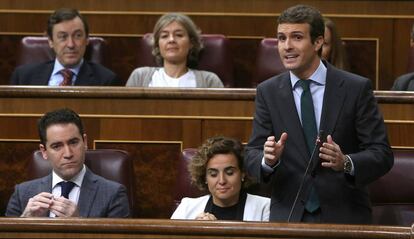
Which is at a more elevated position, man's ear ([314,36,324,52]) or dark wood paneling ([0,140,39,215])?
man's ear ([314,36,324,52])

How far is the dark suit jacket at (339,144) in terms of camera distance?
6.13ft

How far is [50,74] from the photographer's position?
9.44 ft

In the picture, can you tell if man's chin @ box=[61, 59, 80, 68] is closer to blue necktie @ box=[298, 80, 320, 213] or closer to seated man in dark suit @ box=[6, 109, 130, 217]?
seated man in dark suit @ box=[6, 109, 130, 217]

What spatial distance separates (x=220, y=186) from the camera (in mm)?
2129

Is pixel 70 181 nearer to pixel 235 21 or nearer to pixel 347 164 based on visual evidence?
pixel 347 164

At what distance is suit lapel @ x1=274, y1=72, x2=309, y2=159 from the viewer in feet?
6.16

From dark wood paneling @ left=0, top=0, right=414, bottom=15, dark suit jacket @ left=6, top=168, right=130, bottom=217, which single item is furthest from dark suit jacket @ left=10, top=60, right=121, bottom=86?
dark suit jacket @ left=6, top=168, right=130, bottom=217

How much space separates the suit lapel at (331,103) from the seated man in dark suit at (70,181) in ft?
1.52

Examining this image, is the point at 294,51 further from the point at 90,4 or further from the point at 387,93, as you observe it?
the point at 90,4

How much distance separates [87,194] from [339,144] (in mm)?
541

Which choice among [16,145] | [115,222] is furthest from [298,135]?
[16,145]

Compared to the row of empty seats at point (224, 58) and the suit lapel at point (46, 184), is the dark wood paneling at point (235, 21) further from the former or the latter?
the suit lapel at point (46, 184)

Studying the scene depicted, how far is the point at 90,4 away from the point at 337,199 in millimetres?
1499

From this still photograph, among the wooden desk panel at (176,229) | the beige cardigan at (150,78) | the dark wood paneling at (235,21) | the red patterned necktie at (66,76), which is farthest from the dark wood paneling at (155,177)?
the wooden desk panel at (176,229)
